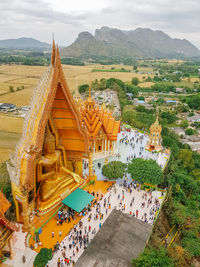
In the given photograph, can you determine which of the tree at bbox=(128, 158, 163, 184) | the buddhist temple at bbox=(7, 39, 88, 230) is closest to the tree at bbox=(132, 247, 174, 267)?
the buddhist temple at bbox=(7, 39, 88, 230)

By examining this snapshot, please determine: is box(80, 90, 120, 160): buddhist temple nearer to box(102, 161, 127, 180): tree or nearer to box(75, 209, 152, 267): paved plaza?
box(102, 161, 127, 180): tree

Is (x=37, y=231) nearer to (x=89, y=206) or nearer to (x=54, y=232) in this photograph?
(x=54, y=232)

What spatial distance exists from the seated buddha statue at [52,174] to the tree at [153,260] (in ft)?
27.7

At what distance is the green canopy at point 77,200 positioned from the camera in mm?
18969

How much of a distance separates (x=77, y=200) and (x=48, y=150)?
581 centimetres

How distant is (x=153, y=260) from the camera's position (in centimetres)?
1418

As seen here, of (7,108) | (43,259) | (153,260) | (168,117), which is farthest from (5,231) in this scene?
(168,117)

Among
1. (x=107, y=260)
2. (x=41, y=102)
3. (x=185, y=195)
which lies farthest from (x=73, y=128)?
(x=185, y=195)

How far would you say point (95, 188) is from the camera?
2423 centimetres

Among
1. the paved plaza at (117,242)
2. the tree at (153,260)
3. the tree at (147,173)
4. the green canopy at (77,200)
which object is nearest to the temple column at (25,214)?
the green canopy at (77,200)

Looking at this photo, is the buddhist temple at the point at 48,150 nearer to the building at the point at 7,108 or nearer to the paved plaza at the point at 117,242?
the paved plaza at the point at 117,242

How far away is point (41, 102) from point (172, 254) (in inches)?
580

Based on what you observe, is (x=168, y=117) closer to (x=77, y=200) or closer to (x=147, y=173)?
(x=147, y=173)

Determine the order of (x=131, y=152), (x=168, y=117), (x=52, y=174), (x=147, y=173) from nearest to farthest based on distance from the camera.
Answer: (x=52, y=174), (x=147, y=173), (x=131, y=152), (x=168, y=117)
